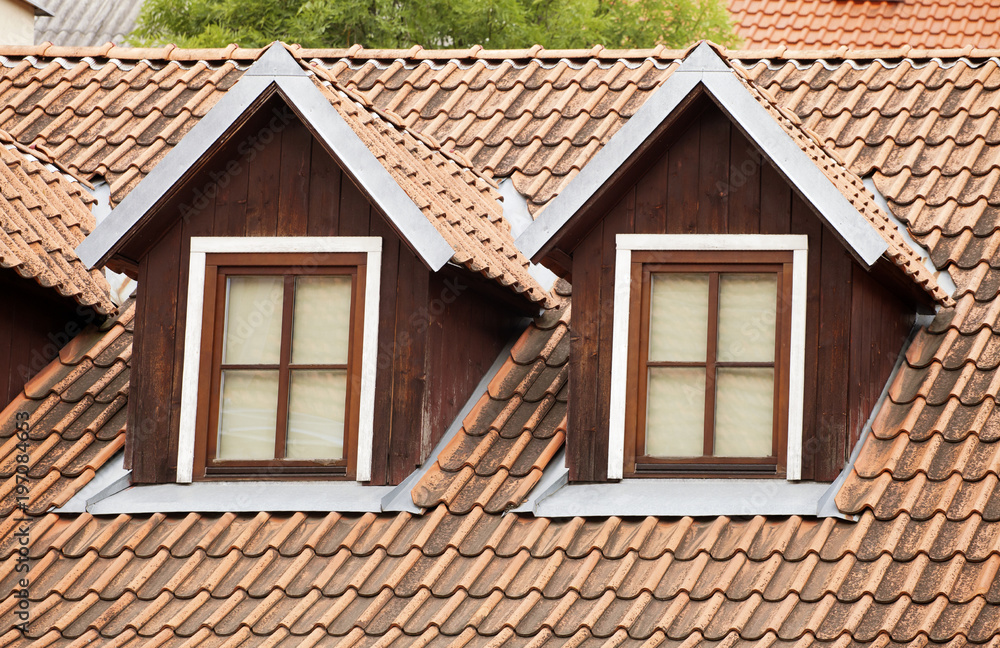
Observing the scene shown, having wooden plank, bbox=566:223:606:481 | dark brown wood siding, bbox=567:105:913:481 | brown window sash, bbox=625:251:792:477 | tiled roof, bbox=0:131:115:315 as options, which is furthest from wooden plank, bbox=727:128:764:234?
tiled roof, bbox=0:131:115:315

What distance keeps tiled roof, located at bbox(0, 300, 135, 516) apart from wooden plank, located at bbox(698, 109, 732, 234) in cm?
299

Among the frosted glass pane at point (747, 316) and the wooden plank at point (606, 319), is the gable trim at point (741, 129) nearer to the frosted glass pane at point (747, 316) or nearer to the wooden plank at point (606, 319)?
the wooden plank at point (606, 319)

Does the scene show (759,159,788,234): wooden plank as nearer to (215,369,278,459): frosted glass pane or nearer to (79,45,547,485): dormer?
(79,45,547,485): dormer

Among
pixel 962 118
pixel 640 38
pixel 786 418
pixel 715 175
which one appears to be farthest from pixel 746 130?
pixel 640 38

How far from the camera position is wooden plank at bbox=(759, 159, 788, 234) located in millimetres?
6004

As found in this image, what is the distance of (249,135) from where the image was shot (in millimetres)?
6375

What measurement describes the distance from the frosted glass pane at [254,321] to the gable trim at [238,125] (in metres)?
0.57

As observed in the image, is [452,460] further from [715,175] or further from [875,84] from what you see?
[875,84]

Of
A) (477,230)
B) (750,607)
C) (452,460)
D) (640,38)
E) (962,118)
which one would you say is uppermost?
(640,38)

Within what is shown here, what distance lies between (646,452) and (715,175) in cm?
132

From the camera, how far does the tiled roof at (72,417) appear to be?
6266mm

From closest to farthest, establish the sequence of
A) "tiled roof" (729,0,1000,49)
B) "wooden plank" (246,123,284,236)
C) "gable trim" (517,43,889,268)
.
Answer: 1. "gable trim" (517,43,889,268)
2. "wooden plank" (246,123,284,236)
3. "tiled roof" (729,0,1000,49)

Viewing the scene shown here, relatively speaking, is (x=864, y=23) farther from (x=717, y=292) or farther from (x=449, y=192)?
(x=717, y=292)

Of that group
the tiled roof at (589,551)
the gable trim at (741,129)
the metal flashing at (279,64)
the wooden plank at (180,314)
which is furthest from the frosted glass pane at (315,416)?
the metal flashing at (279,64)
